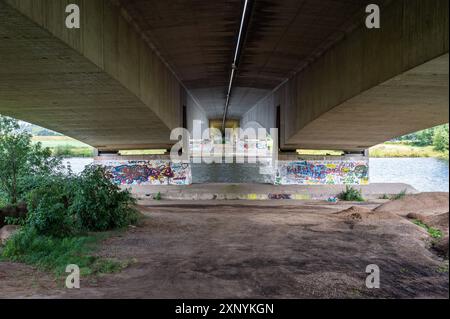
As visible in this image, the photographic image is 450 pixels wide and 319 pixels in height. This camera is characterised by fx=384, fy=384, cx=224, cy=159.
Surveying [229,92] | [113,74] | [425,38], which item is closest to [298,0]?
[425,38]

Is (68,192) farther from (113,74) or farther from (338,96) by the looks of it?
(338,96)

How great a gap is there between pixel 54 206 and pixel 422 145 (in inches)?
1332

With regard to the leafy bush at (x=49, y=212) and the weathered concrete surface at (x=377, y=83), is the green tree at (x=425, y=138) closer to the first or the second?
the weathered concrete surface at (x=377, y=83)

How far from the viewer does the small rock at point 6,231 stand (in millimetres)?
10967

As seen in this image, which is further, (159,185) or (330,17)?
(159,185)

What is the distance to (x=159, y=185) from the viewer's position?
28562 millimetres

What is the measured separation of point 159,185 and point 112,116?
41.7ft

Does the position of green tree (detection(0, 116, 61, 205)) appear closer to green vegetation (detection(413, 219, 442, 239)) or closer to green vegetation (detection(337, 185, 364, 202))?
green vegetation (detection(413, 219, 442, 239))

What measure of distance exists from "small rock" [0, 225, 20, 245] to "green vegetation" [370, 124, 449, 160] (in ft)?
73.3

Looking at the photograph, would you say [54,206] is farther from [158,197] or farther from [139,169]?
[139,169]

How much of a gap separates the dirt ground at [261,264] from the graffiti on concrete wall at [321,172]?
50.7 ft

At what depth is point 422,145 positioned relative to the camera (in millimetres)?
35281

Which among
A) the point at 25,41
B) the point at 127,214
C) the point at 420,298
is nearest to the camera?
the point at 420,298

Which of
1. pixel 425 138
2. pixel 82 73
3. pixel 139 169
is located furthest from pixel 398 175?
pixel 82 73
